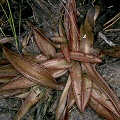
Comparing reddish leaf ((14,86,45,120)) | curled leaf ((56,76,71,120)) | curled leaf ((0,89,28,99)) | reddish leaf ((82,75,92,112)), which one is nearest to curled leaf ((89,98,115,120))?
reddish leaf ((82,75,92,112))

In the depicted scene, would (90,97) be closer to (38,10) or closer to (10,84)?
(10,84)

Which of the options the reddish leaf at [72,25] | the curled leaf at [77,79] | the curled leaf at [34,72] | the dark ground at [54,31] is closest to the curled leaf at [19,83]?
the curled leaf at [34,72]

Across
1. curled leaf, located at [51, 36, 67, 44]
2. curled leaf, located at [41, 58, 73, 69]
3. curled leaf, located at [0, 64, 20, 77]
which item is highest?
curled leaf, located at [51, 36, 67, 44]

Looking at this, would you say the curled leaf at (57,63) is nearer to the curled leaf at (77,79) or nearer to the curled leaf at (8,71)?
the curled leaf at (77,79)

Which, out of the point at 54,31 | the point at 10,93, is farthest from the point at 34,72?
the point at 54,31

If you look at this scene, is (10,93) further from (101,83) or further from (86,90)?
(101,83)

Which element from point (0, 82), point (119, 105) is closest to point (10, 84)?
point (0, 82)

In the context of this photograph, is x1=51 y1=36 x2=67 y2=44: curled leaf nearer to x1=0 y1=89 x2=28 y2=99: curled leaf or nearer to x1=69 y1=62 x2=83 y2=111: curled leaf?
x1=69 y1=62 x2=83 y2=111: curled leaf

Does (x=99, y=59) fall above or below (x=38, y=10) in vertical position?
below
